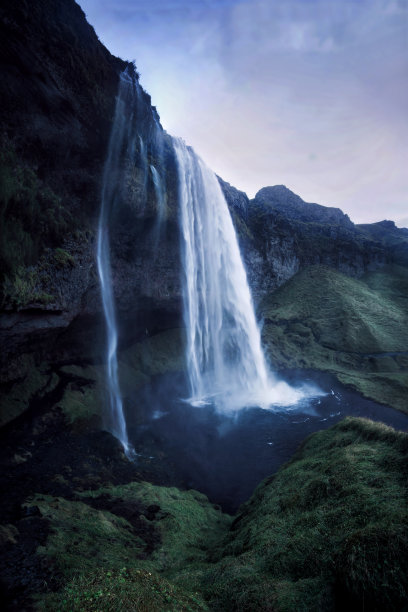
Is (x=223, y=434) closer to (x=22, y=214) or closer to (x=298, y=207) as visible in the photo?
(x=22, y=214)

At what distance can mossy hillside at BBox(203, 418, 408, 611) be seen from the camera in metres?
4.34

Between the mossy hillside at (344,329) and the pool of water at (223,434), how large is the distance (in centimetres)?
492

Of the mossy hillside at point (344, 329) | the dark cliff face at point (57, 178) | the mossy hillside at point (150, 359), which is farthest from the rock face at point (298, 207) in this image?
the dark cliff face at point (57, 178)

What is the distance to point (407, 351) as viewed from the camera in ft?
113

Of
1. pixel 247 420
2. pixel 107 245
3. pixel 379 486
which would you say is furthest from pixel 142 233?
pixel 379 486

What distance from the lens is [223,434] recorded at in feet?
65.4

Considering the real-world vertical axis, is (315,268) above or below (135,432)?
above

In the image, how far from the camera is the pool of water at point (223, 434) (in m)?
15.4

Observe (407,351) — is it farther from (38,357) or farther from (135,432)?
(38,357)

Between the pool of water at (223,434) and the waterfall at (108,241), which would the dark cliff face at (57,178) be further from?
the pool of water at (223,434)

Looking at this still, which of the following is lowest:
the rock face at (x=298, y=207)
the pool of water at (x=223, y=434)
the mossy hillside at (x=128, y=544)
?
the pool of water at (x=223, y=434)

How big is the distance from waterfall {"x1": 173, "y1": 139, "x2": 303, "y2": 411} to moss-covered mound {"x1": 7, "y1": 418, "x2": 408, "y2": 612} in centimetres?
1688

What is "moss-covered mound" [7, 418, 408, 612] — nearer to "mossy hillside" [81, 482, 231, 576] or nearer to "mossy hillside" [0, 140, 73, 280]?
"mossy hillside" [81, 482, 231, 576]

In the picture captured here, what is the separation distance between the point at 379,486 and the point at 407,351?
35374mm
